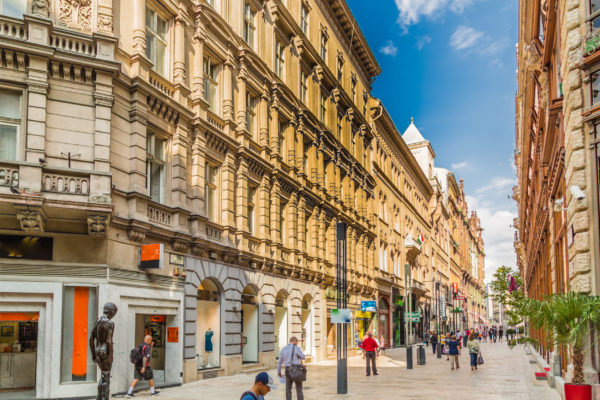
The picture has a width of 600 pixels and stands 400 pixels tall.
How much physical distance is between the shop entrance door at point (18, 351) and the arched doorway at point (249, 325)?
1095 centimetres

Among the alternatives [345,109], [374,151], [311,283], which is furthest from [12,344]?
[374,151]

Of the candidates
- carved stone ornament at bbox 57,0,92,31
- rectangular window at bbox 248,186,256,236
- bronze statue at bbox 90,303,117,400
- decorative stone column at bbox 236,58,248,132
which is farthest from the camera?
rectangular window at bbox 248,186,256,236

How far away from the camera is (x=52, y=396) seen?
52.8 ft

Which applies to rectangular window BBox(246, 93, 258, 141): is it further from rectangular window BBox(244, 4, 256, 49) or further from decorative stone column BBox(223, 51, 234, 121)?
rectangular window BBox(244, 4, 256, 49)

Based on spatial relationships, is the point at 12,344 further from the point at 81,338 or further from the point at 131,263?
the point at 131,263

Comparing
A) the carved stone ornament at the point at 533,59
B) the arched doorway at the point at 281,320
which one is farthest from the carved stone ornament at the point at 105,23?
the arched doorway at the point at 281,320

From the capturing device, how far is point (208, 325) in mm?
23688

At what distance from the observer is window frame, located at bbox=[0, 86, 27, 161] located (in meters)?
16.4

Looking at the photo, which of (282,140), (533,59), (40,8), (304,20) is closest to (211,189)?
(282,140)

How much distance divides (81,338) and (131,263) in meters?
2.64

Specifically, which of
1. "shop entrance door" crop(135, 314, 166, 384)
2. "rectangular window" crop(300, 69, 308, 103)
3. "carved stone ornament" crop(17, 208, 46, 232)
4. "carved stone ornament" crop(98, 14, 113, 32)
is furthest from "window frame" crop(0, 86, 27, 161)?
"rectangular window" crop(300, 69, 308, 103)

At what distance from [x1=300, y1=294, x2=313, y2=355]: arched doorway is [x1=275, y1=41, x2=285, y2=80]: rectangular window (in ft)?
38.8

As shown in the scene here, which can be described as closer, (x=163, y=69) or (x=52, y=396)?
(x=52, y=396)

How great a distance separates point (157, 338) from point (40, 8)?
10.5 m
